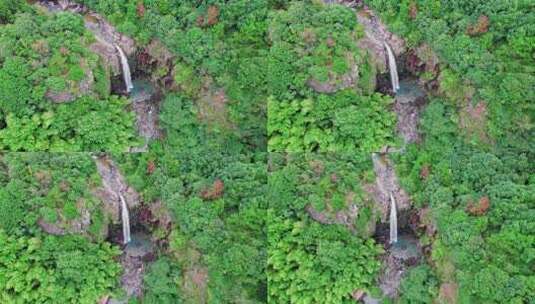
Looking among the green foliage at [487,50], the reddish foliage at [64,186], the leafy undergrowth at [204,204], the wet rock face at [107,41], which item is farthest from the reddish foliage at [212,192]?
the green foliage at [487,50]

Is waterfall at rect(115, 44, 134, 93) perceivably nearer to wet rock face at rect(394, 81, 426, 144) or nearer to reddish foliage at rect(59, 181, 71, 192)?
reddish foliage at rect(59, 181, 71, 192)

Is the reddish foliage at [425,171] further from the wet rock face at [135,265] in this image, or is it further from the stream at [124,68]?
the wet rock face at [135,265]

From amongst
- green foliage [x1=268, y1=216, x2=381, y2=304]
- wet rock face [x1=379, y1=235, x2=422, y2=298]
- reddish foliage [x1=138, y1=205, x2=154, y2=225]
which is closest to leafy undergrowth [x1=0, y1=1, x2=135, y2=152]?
reddish foliage [x1=138, y1=205, x2=154, y2=225]

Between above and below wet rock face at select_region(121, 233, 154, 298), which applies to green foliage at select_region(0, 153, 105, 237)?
above

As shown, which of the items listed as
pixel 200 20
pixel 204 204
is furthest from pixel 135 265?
pixel 200 20

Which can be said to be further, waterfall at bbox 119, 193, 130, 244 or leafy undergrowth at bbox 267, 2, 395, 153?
waterfall at bbox 119, 193, 130, 244

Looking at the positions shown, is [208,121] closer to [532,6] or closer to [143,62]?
[143,62]

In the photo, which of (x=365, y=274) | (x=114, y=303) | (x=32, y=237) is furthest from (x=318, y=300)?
(x=32, y=237)
